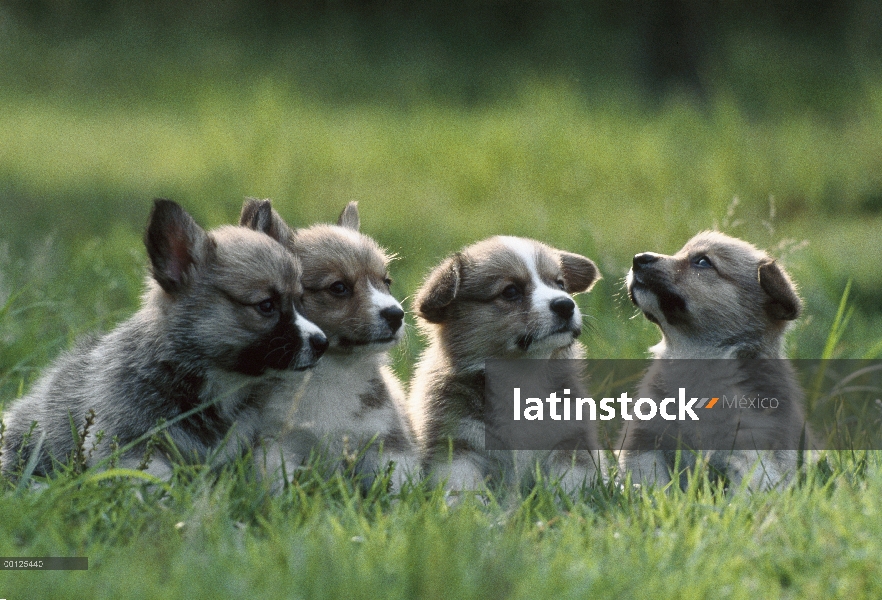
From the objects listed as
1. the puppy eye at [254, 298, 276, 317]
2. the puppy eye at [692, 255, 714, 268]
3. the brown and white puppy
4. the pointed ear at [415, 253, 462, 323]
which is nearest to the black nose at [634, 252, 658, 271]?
the puppy eye at [692, 255, 714, 268]

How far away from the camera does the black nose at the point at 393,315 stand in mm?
4332

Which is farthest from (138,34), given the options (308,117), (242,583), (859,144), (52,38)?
(242,583)

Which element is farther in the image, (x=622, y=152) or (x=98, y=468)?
(x=622, y=152)

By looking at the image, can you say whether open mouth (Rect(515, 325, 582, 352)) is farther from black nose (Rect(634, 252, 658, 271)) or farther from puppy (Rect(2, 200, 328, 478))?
puppy (Rect(2, 200, 328, 478))

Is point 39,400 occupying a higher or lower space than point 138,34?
lower

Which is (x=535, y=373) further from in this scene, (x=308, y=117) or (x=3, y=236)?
(x=308, y=117)

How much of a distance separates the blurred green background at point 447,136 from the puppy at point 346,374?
1382 millimetres

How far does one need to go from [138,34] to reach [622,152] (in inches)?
341

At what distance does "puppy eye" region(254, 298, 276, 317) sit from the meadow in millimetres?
619

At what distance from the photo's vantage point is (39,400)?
4555 mm

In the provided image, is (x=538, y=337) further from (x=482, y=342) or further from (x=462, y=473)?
(x=462, y=473)

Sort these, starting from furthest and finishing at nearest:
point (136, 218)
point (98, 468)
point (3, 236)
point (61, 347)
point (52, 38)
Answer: point (52, 38), point (136, 218), point (3, 236), point (61, 347), point (98, 468)

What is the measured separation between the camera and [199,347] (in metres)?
4.06

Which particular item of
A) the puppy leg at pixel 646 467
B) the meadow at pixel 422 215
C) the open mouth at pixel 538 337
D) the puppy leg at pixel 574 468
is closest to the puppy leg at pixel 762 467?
the meadow at pixel 422 215
